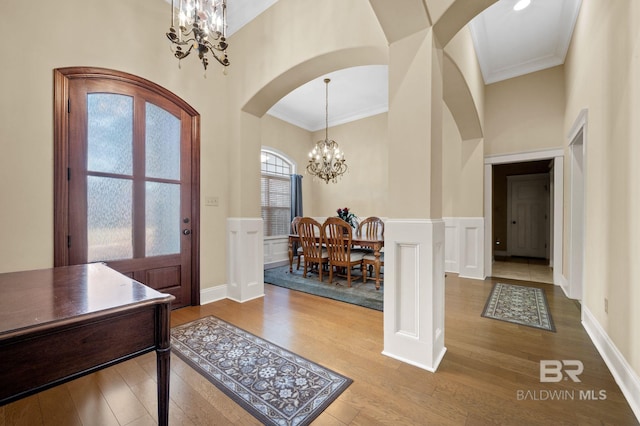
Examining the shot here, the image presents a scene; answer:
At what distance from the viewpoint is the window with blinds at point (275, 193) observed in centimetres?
585

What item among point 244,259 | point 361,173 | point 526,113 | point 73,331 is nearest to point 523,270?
point 526,113

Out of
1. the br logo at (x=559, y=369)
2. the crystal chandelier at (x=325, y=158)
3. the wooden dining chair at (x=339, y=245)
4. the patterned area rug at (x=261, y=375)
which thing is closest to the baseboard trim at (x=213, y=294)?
the patterned area rug at (x=261, y=375)

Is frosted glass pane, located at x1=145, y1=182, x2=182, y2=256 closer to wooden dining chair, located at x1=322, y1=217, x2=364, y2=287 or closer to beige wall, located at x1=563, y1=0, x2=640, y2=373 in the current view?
wooden dining chair, located at x1=322, y1=217, x2=364, y2=287

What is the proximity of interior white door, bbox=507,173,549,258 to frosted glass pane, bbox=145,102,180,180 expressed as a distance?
7.70 meters

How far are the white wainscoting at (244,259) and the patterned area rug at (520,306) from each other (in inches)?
102

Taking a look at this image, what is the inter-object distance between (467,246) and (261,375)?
12.9ft

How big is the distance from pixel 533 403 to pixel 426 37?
2332mm

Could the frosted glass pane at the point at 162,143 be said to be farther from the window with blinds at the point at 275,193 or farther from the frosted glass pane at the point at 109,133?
the window with blinds at the point at 275,193

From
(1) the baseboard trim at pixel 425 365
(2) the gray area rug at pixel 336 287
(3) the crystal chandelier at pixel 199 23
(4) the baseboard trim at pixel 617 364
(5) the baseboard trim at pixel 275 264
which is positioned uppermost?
(3) the crystal chandelier at pixel 199 23

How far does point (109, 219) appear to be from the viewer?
8.10 feet

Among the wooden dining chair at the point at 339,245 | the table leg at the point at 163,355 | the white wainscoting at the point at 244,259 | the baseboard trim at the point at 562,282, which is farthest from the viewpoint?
the wooden dining chair at the point at 339,245

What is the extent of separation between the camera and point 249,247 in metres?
3.30

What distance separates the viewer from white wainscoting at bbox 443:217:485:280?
13.9 feet

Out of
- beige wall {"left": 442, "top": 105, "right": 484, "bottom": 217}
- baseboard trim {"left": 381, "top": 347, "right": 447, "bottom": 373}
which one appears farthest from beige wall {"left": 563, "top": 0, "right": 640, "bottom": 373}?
beige wall {"left": 442, "top": 105, "right": 484, "bottom": 217}
